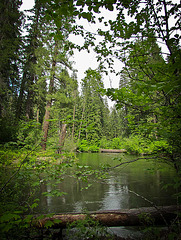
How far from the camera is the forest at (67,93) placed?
5.16ft

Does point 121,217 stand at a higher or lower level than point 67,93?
lower

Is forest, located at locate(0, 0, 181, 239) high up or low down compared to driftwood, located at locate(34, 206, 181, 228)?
up

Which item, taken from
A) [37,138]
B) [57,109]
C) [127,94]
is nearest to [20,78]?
[57,109]

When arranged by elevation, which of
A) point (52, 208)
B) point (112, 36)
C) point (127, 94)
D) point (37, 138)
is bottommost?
point (52, 208)

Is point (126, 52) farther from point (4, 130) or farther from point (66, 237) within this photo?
point (4, 130)

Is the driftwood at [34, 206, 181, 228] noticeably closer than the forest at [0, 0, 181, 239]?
No

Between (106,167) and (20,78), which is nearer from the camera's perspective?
(106,167)

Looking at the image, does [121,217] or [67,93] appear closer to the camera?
[121,217]

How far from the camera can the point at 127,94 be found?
2.07 metres

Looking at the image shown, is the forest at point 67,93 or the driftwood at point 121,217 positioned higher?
the forest at point 67,93

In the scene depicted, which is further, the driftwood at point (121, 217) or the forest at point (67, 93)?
the driftwood at point (121, 217)

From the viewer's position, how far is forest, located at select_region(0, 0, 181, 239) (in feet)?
5.16

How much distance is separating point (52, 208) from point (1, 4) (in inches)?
417

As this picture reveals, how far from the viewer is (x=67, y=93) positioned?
1213 centimetres
